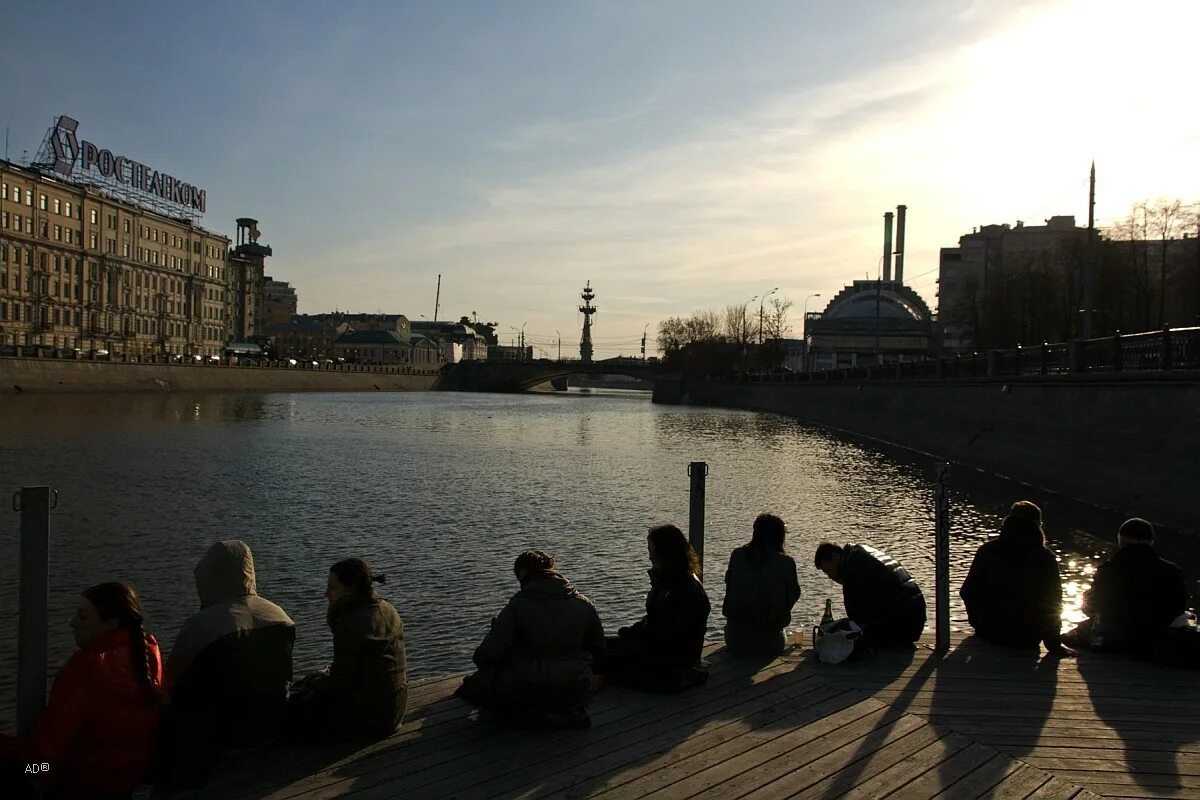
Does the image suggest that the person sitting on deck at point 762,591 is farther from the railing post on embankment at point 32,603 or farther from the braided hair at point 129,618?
the railing post on embankment at point 32,603

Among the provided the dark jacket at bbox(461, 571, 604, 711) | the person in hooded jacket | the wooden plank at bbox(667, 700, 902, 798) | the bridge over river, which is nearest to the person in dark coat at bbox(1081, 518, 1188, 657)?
the wooden plank at bbox(667, 700, 902, 798)

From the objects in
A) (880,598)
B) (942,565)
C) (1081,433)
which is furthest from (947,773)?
(1081,433)

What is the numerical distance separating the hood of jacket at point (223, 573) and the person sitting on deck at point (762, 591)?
14.9 feet

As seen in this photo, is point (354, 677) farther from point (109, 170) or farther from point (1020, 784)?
point (109, 170)

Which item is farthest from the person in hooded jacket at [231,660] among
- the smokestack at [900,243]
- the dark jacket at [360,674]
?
the smokestack at [900,243]

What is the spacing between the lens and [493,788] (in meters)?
6.22

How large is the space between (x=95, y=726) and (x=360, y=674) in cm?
169

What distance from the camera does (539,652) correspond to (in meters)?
7.26

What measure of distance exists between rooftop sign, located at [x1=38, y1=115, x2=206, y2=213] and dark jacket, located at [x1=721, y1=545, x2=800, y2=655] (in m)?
114

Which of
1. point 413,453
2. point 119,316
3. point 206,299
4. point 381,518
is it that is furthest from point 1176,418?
point 206,299

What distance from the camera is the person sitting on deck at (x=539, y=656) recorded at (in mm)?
7160

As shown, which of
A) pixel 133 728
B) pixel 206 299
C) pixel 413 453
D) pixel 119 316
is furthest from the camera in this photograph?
pixel 206 299

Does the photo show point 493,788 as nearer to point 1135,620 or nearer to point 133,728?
point 133,728

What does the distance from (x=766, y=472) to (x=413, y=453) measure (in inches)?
586
